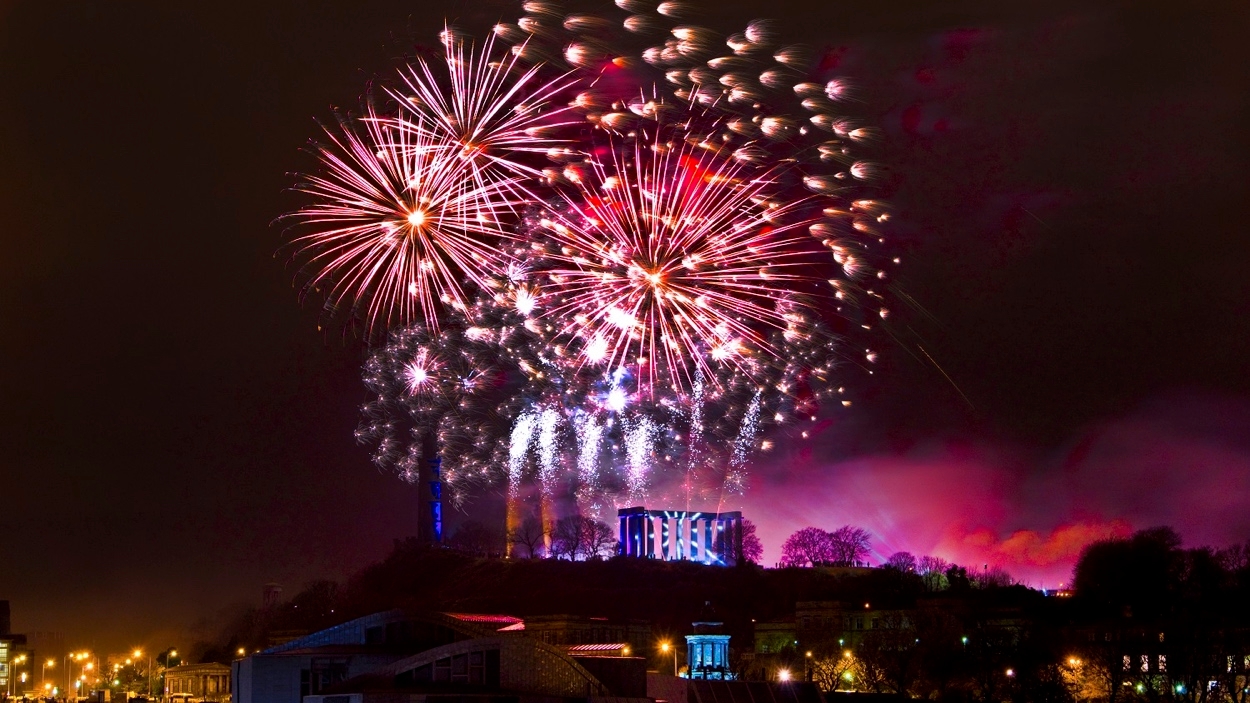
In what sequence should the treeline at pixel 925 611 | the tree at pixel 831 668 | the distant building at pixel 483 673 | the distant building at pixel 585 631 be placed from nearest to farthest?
the distant building at pixel 483 673 → the treeline at pixel 925 611 → the tree at pixel 831 668 → the distant building at pixel 585 631

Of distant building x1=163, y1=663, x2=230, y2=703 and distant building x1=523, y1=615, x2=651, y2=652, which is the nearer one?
distant building x1=523, y1=615, x2=651, y2=652

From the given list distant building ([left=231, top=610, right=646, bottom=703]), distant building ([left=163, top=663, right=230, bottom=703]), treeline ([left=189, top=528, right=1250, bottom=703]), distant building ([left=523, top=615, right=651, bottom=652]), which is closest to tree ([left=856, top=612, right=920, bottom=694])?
treeline ([left=189, top=528, right=1250, bottom=703])

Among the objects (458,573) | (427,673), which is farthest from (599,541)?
(427,673)

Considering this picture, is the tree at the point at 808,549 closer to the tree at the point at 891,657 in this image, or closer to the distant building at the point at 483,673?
the tree at the point at 891,657

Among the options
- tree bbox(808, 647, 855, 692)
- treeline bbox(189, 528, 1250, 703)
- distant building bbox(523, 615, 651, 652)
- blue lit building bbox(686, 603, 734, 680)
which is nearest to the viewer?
treeline bbox(189, 528, 1250, 703)

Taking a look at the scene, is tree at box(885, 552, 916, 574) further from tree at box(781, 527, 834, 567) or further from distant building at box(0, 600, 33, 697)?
distant building at box(0, 600, 33, 697)

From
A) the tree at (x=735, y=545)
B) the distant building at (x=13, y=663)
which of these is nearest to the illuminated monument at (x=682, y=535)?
the tree at (x=735, y=545)

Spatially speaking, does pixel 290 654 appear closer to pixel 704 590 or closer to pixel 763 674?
pixel 763 674
